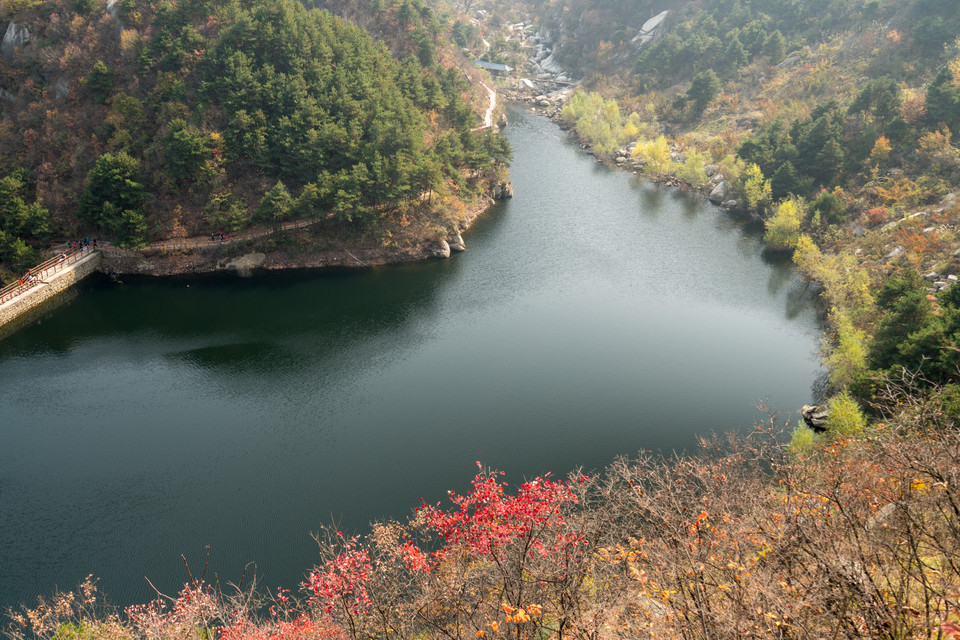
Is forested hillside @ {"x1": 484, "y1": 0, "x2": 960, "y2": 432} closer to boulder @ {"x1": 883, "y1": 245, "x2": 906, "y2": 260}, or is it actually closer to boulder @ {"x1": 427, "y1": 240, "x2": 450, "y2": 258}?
boulder @ {"x1": 883, "y1": 245, "x2": 906, "y2": 260}

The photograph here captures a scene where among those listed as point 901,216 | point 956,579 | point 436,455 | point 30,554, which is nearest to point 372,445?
point 436,455

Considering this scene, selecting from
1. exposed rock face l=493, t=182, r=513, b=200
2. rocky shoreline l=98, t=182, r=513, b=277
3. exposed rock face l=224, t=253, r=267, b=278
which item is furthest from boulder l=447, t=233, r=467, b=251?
exposed rock face l=224, t=253, r=267, b=278

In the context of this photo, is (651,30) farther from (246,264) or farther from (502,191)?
(246,264)

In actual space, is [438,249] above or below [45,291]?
below

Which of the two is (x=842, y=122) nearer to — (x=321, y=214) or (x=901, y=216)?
(x=901, y=216)

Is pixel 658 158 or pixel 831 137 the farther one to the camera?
pixel 658 158

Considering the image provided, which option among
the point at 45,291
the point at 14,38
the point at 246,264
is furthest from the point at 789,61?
the point at 14,38
